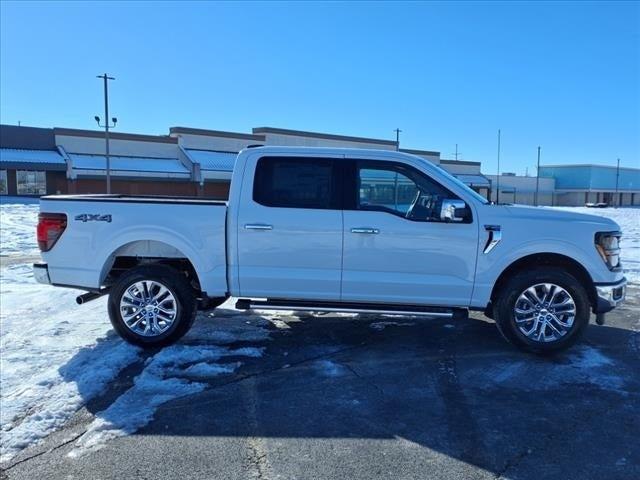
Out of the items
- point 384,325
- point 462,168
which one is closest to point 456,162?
point 462,168

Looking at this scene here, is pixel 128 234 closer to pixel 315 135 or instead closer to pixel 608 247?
pixel 608 247

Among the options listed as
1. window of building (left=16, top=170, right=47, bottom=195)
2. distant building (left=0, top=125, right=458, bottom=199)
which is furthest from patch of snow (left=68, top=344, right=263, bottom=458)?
window of building (left=16, top=170, right=47, bottom=195)

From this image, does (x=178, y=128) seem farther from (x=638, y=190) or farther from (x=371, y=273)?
(x=638, y=190)

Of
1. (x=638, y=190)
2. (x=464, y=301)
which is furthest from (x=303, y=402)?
(x=638, y=190)

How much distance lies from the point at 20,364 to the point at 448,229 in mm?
4388

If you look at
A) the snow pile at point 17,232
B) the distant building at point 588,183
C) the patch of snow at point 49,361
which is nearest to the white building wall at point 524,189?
the distant building at point 588,183

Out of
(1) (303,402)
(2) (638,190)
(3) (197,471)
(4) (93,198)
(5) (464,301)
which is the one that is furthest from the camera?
(2) (638,190)

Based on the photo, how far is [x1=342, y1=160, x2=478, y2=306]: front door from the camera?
213 inches

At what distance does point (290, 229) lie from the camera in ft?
18.1

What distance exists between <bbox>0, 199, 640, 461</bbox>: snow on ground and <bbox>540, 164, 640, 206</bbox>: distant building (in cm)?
10362

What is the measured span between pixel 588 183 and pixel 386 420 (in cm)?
10572

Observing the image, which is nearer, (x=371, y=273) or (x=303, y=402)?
(x=303, y=402)

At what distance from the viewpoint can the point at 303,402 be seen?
14.3 ft

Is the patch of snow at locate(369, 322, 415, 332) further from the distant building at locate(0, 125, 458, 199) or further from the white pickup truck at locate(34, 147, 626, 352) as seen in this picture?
the distant building at locate(0, 125, 458, 199)
